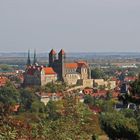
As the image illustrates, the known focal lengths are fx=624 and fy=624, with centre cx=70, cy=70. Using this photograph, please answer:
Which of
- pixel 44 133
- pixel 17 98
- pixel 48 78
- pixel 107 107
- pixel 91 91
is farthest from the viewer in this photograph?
pixel 48 78

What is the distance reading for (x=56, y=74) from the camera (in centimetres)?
7475

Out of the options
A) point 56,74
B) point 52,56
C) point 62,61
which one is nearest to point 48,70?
point 56,74

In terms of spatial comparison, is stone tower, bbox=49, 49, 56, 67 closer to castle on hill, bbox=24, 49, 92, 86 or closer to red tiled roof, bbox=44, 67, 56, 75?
castle on hill, bbox=24, 49, 92, 86

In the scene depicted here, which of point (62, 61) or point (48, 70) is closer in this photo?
point (48, 70)

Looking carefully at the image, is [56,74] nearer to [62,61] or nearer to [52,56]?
[62,61]

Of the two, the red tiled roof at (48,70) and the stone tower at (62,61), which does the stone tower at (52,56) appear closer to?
the stone tower at (62,61)

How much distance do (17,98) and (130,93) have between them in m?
45.3

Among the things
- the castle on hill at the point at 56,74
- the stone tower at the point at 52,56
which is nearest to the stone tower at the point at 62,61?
the castle on hill at the point at 56,74

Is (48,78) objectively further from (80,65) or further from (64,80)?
(80,65)

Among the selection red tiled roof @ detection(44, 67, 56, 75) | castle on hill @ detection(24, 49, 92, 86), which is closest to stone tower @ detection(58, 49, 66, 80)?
castle on hill @ detection(24, 49, 92, 86)

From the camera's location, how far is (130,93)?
9953 mm

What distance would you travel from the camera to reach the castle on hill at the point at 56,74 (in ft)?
242

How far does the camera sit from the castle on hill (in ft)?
242

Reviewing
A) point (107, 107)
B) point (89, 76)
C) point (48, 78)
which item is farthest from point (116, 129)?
point (89, 76)
